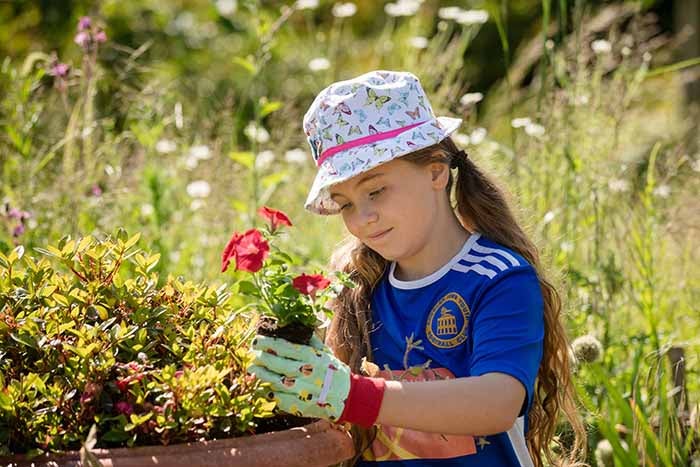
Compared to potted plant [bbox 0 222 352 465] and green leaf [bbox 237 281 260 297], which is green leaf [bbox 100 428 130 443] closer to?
potted plant [bbox 0 222 352 465]

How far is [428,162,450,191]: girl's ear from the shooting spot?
2.33 m

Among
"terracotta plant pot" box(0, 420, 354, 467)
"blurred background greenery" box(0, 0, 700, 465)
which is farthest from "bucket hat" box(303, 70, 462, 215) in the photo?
"blurred background greenery" box(0, 0, 700, 465)

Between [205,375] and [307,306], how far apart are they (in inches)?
8.4

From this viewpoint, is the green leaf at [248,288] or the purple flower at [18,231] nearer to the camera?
the green leaf at [248,288]

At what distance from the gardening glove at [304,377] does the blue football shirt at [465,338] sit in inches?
9.1

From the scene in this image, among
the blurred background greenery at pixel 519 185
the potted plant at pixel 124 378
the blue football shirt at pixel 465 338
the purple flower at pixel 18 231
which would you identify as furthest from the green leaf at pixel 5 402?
the purple flower at pixel 18 231

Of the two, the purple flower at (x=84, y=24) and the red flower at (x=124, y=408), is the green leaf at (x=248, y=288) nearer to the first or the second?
the red flower at (x=124, y=408)

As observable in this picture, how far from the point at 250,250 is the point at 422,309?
1.92ft

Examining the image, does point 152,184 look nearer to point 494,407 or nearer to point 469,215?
point 469,215

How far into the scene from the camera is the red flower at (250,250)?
72.2 inches

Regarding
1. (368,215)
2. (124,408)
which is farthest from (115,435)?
(368,215)

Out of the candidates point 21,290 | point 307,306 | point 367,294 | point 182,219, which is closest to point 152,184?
point 182,219

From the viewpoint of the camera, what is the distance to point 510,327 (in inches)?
81.9

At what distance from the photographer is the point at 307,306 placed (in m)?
1.83
